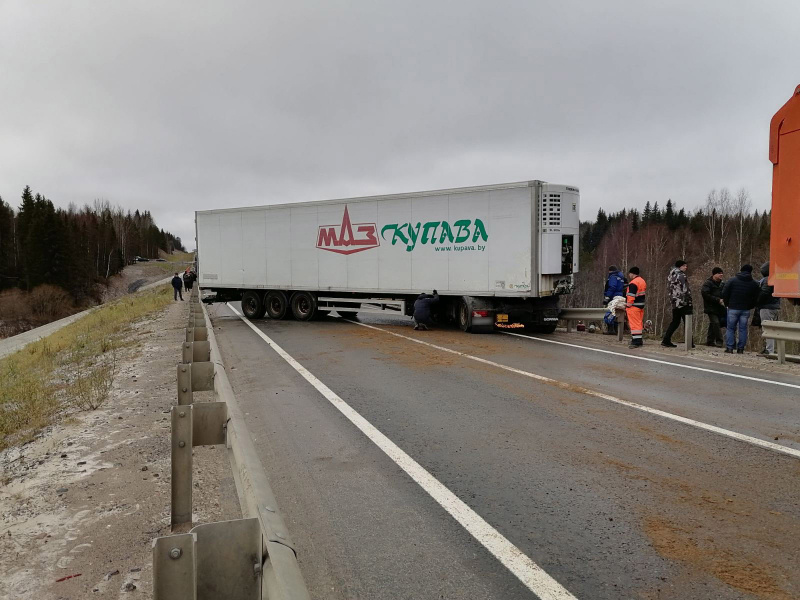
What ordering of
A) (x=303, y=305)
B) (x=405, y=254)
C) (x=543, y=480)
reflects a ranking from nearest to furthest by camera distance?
(x=543, y=480) → (x=405, y=254) → (x=303, y=305)

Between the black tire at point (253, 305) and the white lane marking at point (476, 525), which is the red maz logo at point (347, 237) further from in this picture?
the white lane marking at point (476, 525)

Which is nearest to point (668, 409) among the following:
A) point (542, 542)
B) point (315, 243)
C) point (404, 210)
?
point (542, 542)

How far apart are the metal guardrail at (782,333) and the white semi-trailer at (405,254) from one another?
5146 mm

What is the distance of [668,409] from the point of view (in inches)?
283

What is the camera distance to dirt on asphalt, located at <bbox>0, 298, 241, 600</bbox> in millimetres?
3428

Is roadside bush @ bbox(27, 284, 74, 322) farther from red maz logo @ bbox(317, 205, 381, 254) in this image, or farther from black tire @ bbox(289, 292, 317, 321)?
red maz logo @ bbox(317, 205, 381, 254)

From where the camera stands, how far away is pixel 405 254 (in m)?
17.1

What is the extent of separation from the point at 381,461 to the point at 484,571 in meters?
2.10

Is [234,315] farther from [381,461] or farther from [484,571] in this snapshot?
[484,571]

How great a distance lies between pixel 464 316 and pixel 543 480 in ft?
37.1

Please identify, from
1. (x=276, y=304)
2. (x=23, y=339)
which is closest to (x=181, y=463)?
(x=276, y=304)

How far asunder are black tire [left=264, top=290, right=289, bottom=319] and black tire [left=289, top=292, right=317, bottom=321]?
281 mm

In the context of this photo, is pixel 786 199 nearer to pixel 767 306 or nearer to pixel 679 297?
pixel 679 297

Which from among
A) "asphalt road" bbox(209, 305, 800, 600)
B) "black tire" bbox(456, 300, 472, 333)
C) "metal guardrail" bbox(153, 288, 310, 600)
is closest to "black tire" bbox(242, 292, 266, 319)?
"black tire" bbox(456, 300, 472, 333)
